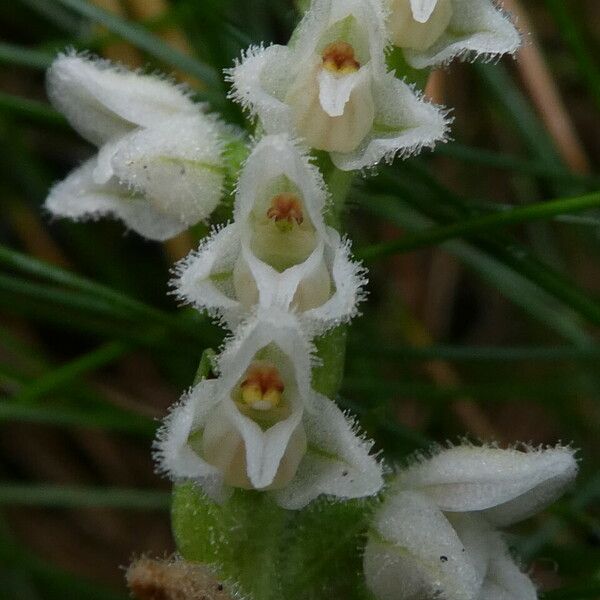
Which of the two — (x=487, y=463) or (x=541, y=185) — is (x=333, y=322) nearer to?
(x=487, y=463)

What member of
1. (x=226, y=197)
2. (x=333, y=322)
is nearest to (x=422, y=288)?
(x=226, y=197)

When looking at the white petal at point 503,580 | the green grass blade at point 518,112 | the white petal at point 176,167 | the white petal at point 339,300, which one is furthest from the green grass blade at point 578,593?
the green grass blade at point 518,112

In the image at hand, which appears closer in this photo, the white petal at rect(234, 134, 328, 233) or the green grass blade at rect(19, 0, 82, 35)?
the white petal at rect(234, 134, 328, 233)

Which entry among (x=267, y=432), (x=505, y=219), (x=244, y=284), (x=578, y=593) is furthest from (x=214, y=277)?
(x=578, y=593)

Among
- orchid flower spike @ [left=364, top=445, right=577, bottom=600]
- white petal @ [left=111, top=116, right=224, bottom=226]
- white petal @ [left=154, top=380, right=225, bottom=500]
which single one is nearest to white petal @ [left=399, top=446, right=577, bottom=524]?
orchid flower spike @ [left=364, top=445, right=577, bottom=600]

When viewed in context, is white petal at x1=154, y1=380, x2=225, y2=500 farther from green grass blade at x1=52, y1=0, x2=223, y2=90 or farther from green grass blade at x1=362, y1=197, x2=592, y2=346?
green grass blade at x1=362, y1=197, x2=592, y2=346

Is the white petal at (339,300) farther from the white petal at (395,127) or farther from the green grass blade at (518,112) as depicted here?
the green grass blade at (518,112)
